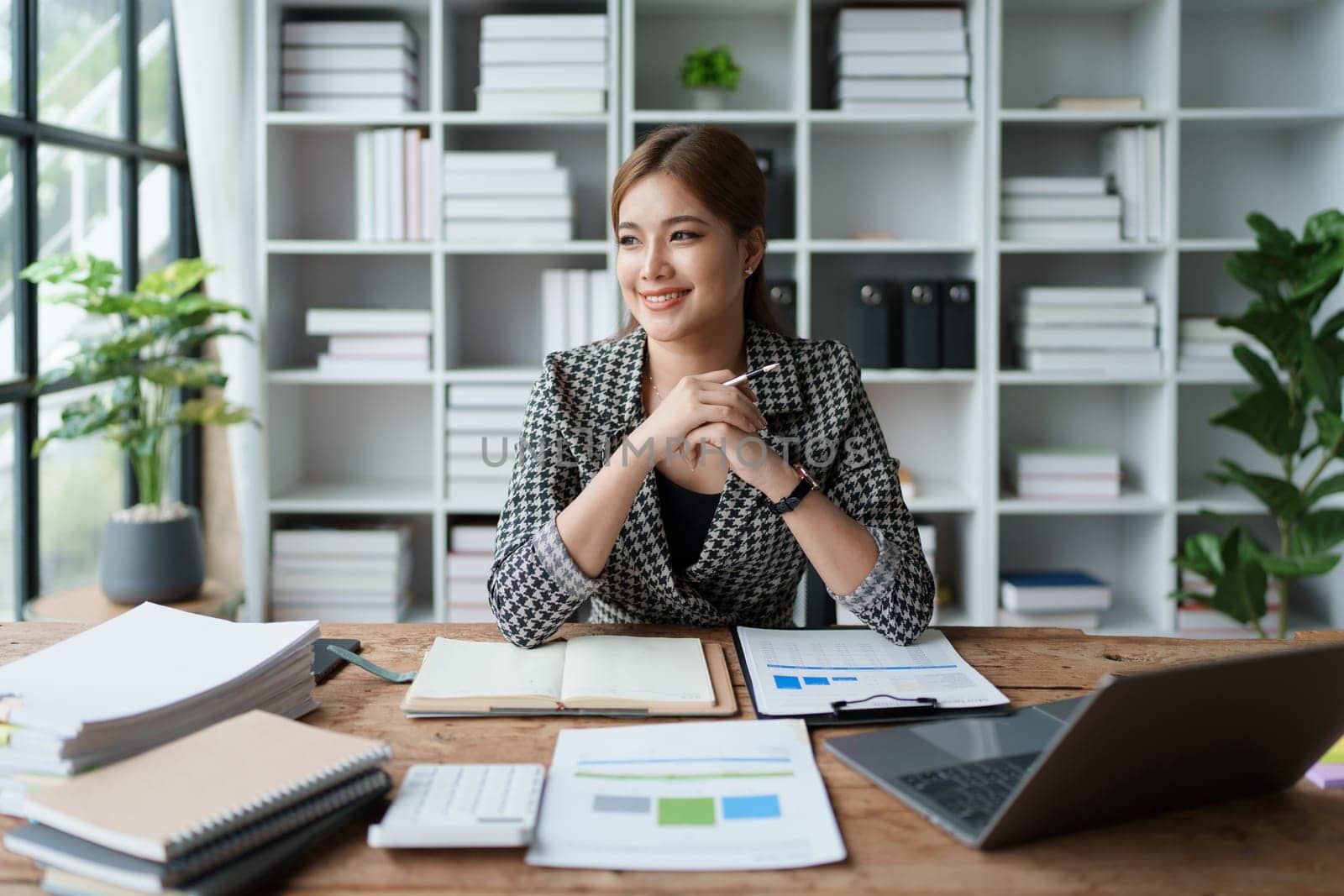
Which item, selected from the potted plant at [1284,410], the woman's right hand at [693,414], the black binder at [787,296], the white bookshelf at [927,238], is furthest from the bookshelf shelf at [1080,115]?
the woman's right hand at [693,414]

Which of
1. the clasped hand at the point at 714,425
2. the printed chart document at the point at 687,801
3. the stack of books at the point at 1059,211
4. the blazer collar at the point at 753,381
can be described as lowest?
the printed chart document at the point at 687,801

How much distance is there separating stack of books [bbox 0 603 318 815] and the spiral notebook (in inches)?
1.3

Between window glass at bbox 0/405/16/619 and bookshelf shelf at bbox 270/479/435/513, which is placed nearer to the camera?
window glass at bbox 0/405/16/619

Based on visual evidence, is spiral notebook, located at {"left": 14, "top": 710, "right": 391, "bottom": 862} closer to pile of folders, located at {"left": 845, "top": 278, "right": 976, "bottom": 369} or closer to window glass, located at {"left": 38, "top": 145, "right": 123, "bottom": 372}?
window glass, located at {"left": 38, "top": 145, "right": 123, "bottom": 372}

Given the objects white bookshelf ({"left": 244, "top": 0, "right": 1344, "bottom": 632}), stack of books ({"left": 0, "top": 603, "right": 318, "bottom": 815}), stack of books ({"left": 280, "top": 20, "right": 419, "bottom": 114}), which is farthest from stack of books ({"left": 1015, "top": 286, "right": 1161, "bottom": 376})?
stack of books ({"left": 0, "top": 603, "right": 318, "bottom": 815})

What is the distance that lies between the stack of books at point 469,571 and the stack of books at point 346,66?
3.90 feet

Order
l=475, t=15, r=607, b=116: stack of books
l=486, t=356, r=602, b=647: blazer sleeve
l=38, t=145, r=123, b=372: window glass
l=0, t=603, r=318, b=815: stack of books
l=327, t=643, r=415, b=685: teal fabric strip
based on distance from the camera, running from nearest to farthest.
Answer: l=0, t=603, r=318, b=815: stack of books → l=327, t=643, r=415, b=685: teal fabric strip → l=486, t=356, r=602, b=647: blazer sleeve → l=38, t=145, r=123, b=372: window glass → l=475, t=15, r=607, b=116: stack of books

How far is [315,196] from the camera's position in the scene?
341 cm

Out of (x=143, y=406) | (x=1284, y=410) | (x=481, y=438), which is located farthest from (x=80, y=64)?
(x=1284, y=410)

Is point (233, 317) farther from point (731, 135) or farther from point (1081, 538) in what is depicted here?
point (1081, 538)

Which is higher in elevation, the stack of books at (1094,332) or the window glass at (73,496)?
the stack of books at (1094,332)

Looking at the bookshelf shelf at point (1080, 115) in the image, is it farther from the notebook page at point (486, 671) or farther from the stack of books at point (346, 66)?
the notebook page at point (486, 671)

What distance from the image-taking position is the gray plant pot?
262 cm

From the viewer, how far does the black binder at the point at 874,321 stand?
3.09 meters
